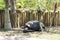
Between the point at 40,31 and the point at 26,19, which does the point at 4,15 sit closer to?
the point at 26,19

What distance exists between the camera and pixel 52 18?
14.1m

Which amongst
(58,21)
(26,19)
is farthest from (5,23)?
(58,21)

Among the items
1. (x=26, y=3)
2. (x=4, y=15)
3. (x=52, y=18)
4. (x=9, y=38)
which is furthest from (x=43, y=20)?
(x=9, y=38)

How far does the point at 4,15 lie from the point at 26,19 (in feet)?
5.29

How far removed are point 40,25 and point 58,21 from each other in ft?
8.16

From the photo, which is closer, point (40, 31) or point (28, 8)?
point (40, 31)

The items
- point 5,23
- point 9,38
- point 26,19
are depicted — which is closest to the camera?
point 9,38

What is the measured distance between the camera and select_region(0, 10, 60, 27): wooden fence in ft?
44.2

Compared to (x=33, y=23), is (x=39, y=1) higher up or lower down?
higher up

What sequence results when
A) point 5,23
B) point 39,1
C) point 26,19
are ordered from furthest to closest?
point 26,19
point 5,23
point 39,1

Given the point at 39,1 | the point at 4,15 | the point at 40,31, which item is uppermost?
the point at 39,1

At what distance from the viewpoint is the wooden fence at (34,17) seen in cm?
1347

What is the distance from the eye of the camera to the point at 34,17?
548 inches

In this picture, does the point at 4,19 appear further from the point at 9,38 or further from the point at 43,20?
the point at 9,38
